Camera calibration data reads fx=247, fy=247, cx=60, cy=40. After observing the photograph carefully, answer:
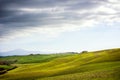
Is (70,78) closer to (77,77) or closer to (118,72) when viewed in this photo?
(77,77)

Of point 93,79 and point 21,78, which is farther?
point 21,78

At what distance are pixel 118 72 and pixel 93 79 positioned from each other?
19.0 ft

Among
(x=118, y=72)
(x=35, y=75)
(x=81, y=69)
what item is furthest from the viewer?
(x=35, y=75)

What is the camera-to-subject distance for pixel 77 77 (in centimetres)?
5503

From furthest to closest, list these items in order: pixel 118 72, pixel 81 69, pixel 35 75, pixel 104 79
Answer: pixel 35 75 → pixel 81 69 → pixel 118 72 → pixel 104 79

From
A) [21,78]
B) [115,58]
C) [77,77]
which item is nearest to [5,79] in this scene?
[21,78]

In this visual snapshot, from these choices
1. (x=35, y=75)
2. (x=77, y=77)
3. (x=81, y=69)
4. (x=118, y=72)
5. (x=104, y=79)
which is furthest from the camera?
(x=35, y=75)

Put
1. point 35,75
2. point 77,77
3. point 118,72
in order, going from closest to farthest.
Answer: point 118,72 < point 77,77 < point 35,75

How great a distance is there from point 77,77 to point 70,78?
1.70 meters

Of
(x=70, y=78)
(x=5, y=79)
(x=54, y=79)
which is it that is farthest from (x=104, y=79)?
(x=5, y=79)

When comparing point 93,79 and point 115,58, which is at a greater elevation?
point 115,58

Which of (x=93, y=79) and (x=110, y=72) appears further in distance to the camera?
(x=110, y=72)

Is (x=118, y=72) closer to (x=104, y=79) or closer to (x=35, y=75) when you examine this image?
(x=104, y=79)

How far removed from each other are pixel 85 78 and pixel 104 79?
5214mm
